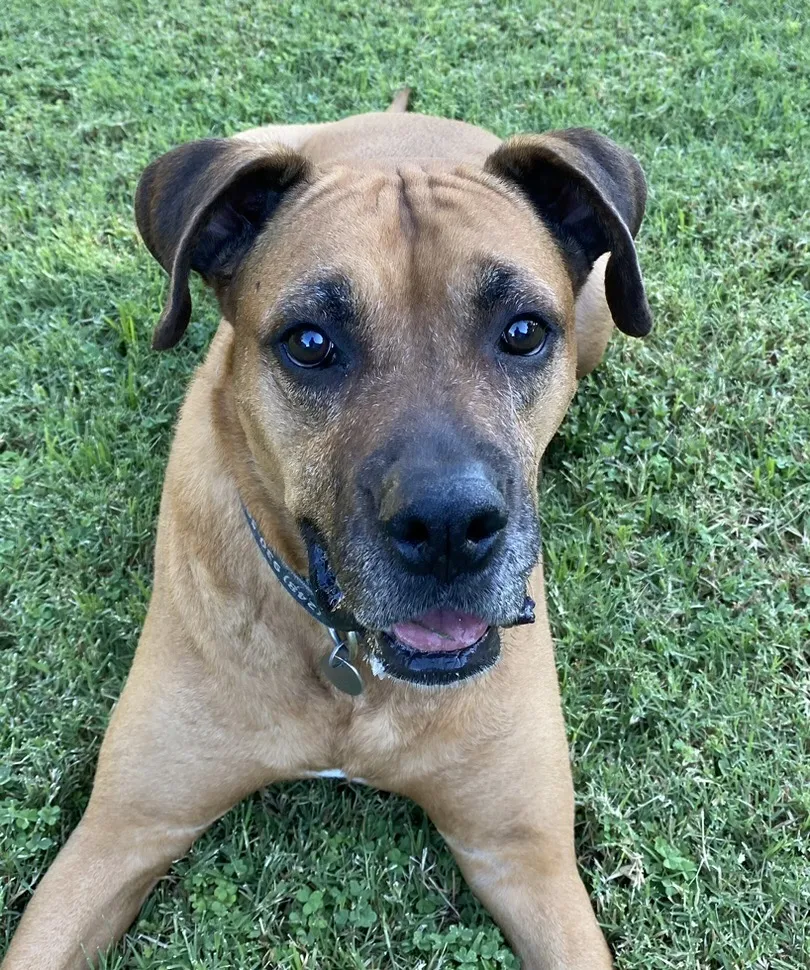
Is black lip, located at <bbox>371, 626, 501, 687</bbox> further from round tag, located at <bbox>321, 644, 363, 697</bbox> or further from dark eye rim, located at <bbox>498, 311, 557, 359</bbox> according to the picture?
dark eye rim, located at <bbox>498, 311, 557, 359</bbox>

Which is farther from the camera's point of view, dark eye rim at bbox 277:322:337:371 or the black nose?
dark eye rim at bbox 277:322:337:371

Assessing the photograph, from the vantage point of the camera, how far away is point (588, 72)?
5.83 meters

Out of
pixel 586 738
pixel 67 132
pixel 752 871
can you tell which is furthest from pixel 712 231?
pixel 67 132

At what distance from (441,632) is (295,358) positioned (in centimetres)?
81

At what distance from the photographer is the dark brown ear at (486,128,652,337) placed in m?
2.82

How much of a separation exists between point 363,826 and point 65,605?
140cm

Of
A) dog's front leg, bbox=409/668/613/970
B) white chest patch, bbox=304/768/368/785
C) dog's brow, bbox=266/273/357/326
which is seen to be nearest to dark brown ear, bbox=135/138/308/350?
dog's brow, bbox=266/273/357/326

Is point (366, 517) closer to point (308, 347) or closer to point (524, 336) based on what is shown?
point (308, 347)

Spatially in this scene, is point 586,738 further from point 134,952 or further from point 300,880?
point 134,952

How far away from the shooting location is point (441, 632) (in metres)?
2.60

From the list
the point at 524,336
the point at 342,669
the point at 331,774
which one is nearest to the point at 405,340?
the point at 524,336

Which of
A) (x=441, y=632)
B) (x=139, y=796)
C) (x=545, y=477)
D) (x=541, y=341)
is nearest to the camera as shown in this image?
(x=441, y=632)

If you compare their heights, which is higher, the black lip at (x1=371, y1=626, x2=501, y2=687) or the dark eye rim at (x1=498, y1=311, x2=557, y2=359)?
the dark eye rim at (x1=498, y1=311, x2=557, y2=359)

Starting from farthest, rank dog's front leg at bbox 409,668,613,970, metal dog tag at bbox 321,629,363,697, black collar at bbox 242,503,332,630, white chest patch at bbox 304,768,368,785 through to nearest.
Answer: white chest patch at bbox 304,768,368,785, dog's front leg at bbox 409,668,613,970, metal dog tag at bbox 321,629,363,697, black collar at bbox 242,503,332,630
